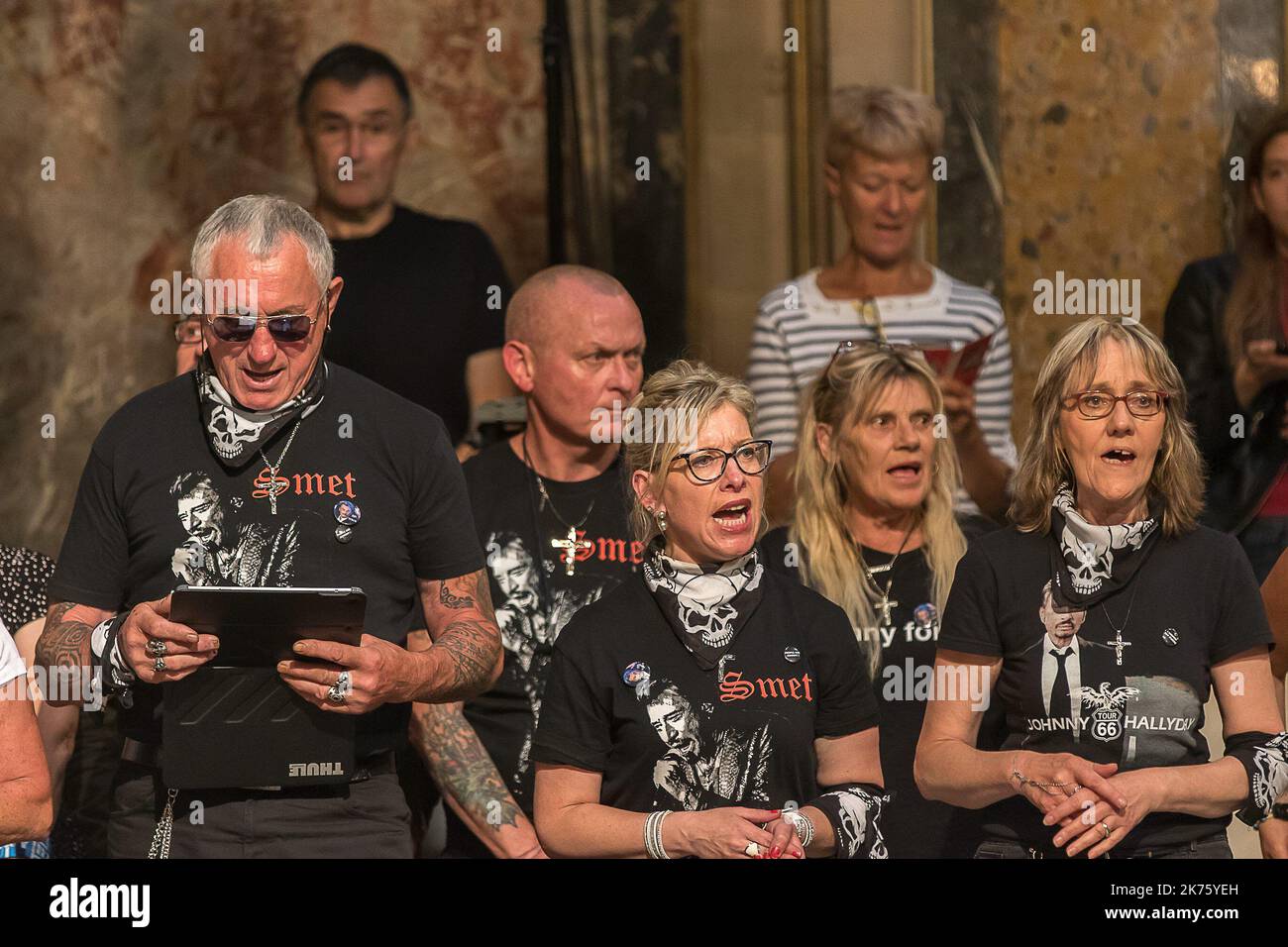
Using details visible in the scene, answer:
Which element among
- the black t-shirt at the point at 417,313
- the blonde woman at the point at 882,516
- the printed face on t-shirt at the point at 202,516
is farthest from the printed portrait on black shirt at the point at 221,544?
the black t-shirt at the point at 417,313

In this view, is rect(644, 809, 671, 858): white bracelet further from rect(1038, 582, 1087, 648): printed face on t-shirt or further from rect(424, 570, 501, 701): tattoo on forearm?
rect(1038, 582, 1087, 648): printed face on t-shirt

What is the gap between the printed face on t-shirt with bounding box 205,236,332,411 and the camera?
367 cm

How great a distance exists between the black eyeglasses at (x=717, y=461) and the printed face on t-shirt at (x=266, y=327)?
76 cm

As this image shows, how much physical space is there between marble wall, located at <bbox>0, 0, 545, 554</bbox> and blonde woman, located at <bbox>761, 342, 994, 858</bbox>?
1.76m

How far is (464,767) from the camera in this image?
4.19 m

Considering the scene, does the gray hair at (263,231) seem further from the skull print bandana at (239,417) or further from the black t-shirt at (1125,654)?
the black t-shirt at (1125,654)

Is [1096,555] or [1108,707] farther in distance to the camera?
[1096,555]

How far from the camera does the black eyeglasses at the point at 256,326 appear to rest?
3.67m

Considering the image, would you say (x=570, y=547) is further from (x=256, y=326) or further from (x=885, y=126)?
(x=885, y=126)

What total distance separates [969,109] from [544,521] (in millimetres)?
1951

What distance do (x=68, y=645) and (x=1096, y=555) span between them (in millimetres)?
1934

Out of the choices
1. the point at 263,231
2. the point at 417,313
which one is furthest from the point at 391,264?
the point at 263,231
